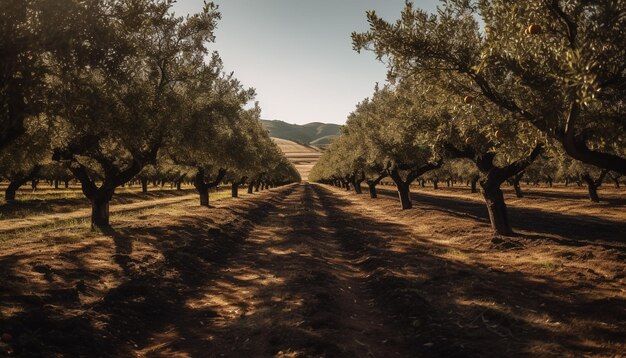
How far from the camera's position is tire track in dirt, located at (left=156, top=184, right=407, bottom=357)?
8875 mm

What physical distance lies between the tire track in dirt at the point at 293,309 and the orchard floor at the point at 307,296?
0.06 meters


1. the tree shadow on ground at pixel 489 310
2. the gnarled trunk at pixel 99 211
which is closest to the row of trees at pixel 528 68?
the tree shadow on ground at pixel 489 310

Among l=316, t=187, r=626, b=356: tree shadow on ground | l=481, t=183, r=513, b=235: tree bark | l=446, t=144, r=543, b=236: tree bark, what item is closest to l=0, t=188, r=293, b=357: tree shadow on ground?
l=316, t=187, r=626, b=356: tree shadow on ground

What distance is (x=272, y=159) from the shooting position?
6800 cm

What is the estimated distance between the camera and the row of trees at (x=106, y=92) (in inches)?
435

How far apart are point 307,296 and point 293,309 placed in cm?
119

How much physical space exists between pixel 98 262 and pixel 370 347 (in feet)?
38.9

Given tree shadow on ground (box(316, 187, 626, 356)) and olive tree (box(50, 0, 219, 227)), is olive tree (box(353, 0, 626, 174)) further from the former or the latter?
olive tree (box(50, 0, 219, 227))

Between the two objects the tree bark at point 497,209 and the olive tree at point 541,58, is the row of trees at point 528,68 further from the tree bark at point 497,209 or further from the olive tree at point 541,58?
the tree bark at point 497,209

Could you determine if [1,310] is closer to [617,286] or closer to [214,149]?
[617,286]

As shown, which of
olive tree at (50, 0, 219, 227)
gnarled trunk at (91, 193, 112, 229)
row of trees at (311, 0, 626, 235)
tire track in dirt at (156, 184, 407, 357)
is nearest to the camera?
tire track in dirt at (156, 184, 407, 357)

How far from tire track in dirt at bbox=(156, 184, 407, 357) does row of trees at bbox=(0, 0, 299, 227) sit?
323 inches

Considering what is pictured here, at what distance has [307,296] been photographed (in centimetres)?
1234

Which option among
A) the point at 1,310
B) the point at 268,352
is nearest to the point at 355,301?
the point at 268,352
